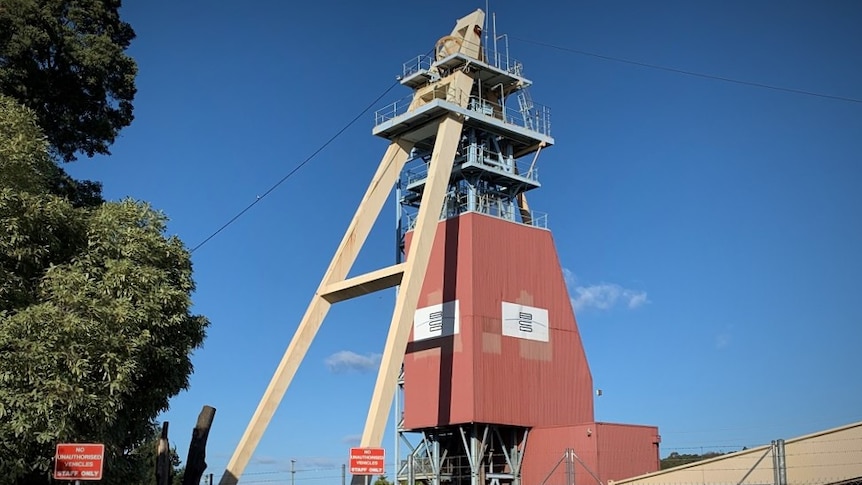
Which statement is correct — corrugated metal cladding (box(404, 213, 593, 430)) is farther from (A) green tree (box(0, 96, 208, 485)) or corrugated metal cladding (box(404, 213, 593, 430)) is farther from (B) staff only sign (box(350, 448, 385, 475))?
(A) green tree (box(0, 96, 208, 485))

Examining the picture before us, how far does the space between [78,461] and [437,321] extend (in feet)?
70.1

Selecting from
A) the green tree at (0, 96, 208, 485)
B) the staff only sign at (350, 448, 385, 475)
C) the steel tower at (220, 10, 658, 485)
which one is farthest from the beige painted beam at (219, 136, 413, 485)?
the staff only sign at (350, 448, 385, 475)

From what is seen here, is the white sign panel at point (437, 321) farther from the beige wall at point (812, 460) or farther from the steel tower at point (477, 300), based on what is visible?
the beige wall at point (812, 460)

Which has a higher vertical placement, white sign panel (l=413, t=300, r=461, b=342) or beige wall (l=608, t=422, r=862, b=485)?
white sign panel (l=413, t=300, r=461, b=342)

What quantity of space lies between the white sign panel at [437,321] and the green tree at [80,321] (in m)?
15.5

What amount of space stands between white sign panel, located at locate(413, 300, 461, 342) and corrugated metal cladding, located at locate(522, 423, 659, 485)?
5.14 m

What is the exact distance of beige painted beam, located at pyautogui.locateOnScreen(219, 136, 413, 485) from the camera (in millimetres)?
27312

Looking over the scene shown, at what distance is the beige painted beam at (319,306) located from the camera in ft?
89.6

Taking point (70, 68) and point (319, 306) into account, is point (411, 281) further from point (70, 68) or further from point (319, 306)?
point (70, 68)

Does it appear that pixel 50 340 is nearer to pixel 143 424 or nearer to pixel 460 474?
pixel 143 424

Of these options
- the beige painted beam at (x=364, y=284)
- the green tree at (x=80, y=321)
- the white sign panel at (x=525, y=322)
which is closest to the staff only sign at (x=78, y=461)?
the green tree at (x=80, y=321)

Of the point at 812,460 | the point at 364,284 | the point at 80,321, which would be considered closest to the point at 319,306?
the point at 364,284

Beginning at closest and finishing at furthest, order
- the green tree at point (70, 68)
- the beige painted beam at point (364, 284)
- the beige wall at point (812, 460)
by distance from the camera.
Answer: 1. the beige wall at point (812, 460)
2. the green tree at point (70, 68)
3. the beige painted beam at point (364, 284)

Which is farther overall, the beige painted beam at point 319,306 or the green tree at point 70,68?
the beige painted beam at point 319,306
